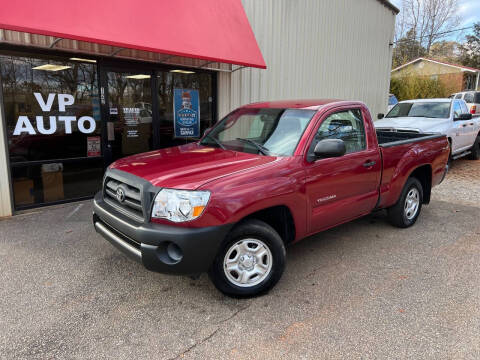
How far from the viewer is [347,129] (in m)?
4.23

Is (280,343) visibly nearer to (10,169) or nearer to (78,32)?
(78,32)

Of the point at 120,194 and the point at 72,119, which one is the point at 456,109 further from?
the point at 120,194

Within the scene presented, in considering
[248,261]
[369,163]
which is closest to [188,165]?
[248,261]

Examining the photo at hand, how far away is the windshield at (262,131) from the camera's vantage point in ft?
12.2

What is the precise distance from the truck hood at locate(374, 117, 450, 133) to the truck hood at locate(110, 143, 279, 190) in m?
6.17

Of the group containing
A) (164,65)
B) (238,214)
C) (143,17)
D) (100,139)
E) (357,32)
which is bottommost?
(238,214)

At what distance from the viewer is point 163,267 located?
2887mm

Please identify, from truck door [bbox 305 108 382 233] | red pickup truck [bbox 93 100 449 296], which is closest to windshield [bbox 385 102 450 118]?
red pickup truck [bbox 93 100 449 296]

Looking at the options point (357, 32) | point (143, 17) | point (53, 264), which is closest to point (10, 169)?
point (53, 264)

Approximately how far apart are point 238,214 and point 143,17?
4149mm

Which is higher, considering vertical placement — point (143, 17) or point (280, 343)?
point (143, 17)

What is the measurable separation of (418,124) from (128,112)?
263 inches

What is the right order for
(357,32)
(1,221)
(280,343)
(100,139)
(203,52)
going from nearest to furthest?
(280,343) < (1,221) < (203,52) < (100,139) < (357,32)

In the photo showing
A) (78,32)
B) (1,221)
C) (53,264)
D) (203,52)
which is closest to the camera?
(53,264)
